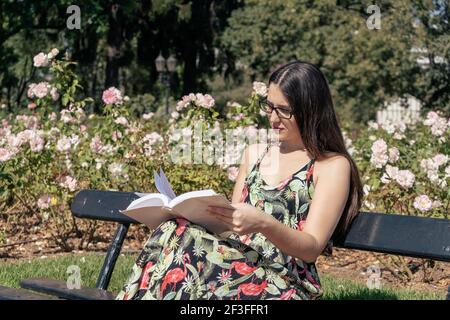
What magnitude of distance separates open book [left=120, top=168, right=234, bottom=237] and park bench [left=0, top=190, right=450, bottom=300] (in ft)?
1.44

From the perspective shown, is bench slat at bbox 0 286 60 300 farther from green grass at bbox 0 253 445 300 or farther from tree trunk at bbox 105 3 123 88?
tree trunk at bbox 105 3 123 88

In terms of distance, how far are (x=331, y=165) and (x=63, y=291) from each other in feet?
3.74

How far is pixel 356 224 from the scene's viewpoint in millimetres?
3285

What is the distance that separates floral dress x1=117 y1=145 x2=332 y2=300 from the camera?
299cm

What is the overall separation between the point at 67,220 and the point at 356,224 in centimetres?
465

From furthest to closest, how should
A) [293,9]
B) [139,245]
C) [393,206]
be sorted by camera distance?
[293,9] → [139,245] → [393,206]

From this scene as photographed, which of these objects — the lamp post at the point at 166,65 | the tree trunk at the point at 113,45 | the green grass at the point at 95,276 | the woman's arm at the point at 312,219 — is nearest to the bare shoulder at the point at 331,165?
the woman's arm at the point at 312,219

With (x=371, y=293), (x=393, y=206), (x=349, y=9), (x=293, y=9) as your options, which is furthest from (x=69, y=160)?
(x=349, y=9)

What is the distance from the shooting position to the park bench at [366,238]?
2.97m

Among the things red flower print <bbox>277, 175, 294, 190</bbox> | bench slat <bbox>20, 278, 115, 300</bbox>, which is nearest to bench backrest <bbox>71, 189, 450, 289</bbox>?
red flower print <bbox>277, 175, 294, 190</bbox>

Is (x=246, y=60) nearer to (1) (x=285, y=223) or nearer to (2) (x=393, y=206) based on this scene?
→ (2) (x=393, y=206)

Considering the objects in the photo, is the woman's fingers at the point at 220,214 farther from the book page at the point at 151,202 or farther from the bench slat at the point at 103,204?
the bench slat at the point at 103,204

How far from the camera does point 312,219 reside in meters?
3.11
